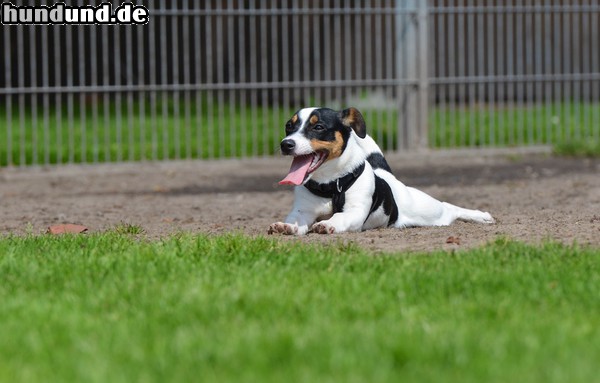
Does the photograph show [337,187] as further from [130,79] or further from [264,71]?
[130,79]

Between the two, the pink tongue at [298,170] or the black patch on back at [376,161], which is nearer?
the pink tongue at [298,170]

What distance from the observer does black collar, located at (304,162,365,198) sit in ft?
26.0

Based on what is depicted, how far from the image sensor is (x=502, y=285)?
19.5 ft

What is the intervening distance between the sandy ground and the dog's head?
0.43 metres

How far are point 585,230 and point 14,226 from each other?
408 centimetres

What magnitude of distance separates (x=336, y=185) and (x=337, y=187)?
0.05 ft

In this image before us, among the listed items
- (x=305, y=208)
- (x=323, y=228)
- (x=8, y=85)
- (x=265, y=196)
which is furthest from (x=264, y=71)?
(x=323, y=228)

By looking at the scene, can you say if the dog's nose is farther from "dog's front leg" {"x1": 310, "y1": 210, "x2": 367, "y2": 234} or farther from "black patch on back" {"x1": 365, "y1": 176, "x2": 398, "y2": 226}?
"black patch on back" {"x1": 365, "y1": 176, "x2": 398, "y2": 226}

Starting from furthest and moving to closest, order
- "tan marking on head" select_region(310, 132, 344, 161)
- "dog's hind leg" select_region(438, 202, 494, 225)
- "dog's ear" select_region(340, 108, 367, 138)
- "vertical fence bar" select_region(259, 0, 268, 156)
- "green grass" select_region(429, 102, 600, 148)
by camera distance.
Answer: "green grass" select_region(429, 102, 600, 148)
"vertical fence bar" select_region(259, 0, 268, 156)
"dog's hind leg" select_region(438, 202, 494, 225)
"dog's ear" select_region(340, 108, 367, 138)
"tan marking on head" select_region(310, 132, 344, 161)

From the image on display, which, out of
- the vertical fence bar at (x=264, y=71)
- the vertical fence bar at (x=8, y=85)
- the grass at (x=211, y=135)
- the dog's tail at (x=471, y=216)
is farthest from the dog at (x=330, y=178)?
the vertical fence bar at (x=8, y=85)

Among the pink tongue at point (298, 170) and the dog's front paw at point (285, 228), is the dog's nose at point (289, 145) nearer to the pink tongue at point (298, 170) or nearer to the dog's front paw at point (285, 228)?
the pink tongue at point (298, 170)

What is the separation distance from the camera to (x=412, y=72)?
15352 millimetres

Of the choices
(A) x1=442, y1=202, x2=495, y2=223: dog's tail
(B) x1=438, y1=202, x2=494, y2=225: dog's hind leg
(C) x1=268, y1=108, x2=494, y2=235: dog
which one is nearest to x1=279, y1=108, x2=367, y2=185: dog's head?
(C) x1=268, y1=108, x2=494, y2=235: dog

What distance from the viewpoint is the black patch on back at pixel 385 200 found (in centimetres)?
810
